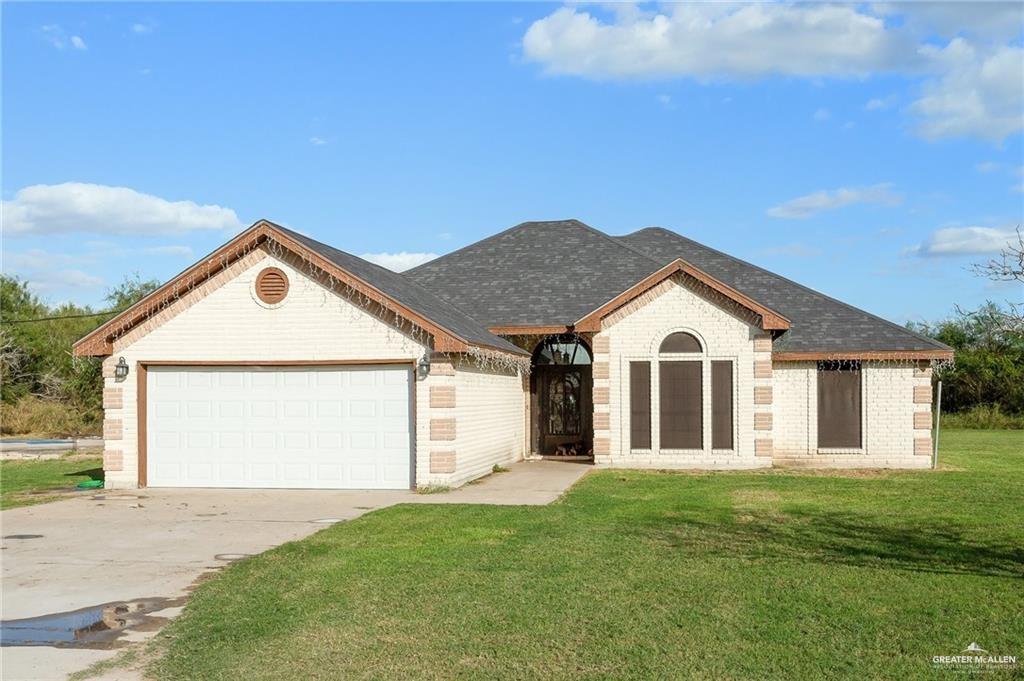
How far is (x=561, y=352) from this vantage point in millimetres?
27531

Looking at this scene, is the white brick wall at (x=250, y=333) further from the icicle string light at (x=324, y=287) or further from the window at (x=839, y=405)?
the window at (x=839, y=405)

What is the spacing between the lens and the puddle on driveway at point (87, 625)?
8.09 meters

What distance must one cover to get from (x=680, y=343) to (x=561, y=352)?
5.40 metres

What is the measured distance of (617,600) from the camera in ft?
29.5

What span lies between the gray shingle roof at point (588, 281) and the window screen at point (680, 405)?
238cm

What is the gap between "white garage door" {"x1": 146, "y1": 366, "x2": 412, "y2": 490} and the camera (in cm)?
1833

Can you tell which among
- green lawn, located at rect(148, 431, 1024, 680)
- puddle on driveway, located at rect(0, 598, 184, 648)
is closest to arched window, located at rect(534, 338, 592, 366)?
green lawn, located at rect(148, 431, 1024, 680)

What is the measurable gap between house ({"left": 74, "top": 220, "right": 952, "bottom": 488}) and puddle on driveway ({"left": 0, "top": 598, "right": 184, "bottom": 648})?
9.02 metres

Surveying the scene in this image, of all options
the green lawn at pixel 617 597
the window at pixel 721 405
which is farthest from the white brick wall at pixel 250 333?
the window at pixel 721 405

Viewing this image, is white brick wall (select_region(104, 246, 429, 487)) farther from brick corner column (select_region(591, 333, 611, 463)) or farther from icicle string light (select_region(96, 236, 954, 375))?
brick corner column (select_region(591, 333, 611, 463))

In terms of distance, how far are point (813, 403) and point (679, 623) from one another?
16.3 m

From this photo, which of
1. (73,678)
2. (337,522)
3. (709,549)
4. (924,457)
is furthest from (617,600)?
(924,457)

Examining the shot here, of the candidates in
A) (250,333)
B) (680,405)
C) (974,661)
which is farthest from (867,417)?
(974,661)

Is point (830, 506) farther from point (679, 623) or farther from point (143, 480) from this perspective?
point (143, 480)
